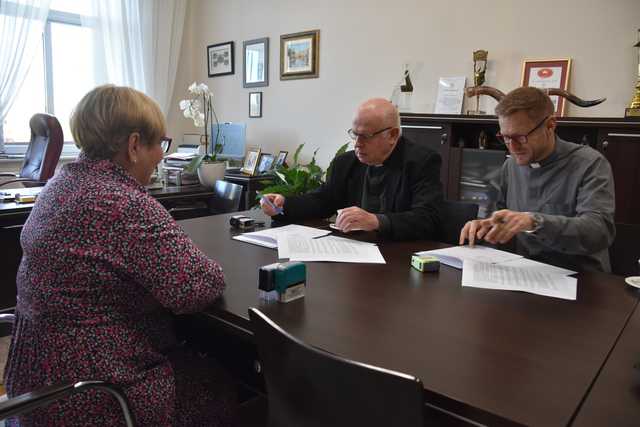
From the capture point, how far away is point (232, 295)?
1.10 meters

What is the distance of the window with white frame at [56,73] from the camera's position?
4.40m

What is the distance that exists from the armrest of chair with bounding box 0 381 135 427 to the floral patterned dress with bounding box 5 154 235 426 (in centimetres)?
4

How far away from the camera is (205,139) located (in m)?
4.90

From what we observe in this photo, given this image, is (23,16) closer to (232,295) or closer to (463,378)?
(232,295)

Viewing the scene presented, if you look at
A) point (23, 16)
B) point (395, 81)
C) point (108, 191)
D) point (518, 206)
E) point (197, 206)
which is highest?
point (23, 16)

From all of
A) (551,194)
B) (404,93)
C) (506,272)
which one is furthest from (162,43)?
(506,272)

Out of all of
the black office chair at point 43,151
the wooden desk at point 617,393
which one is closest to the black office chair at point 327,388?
the wooden desk at point 617,393

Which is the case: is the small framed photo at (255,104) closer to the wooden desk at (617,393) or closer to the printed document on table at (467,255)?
the printed document on table at (467,255)

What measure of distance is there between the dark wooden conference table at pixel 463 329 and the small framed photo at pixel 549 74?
1859 mm

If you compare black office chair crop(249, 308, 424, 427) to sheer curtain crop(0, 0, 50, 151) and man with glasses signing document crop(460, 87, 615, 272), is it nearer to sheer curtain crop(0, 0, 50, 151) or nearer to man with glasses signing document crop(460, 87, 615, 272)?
man with glasses signing document crop(460, 87, 615, 272)

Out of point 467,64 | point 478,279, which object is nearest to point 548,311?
point 478,279

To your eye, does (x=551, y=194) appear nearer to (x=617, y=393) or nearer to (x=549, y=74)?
(x=617, y=393)

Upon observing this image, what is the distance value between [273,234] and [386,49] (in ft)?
7.94

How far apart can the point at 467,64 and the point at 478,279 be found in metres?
2.33
